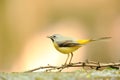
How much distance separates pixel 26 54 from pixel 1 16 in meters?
0.76

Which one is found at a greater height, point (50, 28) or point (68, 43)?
point (50, 28)

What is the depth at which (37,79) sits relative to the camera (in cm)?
192

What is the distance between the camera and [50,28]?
18.4 ft

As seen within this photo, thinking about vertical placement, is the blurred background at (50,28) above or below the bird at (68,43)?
above

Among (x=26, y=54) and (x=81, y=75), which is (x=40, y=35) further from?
(x=81, y=75)

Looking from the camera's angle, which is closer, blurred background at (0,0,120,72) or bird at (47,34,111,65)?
bird at (47,34,111,65)

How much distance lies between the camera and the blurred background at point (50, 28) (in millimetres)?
5160

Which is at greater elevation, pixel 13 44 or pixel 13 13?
pixel 13 13

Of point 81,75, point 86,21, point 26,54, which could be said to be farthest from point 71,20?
point 81,75

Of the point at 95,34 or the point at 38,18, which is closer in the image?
the point at 95,34

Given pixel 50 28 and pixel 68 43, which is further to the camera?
pixel 50 28

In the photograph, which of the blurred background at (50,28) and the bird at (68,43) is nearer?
the bird at (68,43)

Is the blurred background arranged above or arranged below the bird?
above

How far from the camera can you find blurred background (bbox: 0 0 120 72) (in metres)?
5.16
